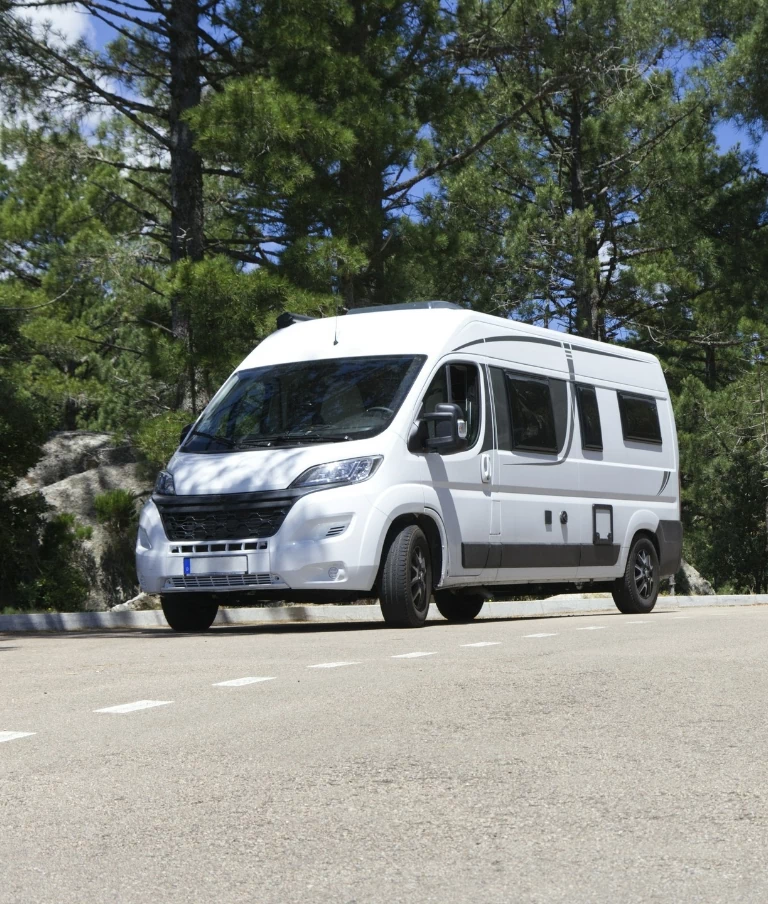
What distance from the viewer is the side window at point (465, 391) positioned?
12.9 meters

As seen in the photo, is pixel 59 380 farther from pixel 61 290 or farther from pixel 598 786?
pixel 598 786

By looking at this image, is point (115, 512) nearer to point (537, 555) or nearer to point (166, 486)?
point (166, 486)

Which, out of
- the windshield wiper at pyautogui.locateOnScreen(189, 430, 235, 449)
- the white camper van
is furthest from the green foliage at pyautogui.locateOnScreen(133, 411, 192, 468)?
the windshield wiper at pyautogui.locateOnScreen(189, 430, 235, 449)

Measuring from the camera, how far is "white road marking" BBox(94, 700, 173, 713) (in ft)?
22.9

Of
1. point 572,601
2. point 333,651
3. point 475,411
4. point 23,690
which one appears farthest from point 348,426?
point 572,601

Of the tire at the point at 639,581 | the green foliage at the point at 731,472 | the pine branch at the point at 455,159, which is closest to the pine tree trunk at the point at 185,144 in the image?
the pine branch at the point at 455,159

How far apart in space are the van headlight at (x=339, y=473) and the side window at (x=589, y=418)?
3747 mm

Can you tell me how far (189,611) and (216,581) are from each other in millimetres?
1332

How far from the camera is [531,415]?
1404 cm

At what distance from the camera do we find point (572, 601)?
61.2 feet

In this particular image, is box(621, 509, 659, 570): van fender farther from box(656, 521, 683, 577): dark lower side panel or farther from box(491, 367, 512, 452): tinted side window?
box(491, 367, 512, 452): tinted side window

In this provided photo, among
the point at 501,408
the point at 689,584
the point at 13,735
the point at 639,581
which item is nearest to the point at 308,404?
the point at 501,408

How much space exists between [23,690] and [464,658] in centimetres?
282

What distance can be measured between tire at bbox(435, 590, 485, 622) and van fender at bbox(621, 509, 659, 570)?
5.34 feet
